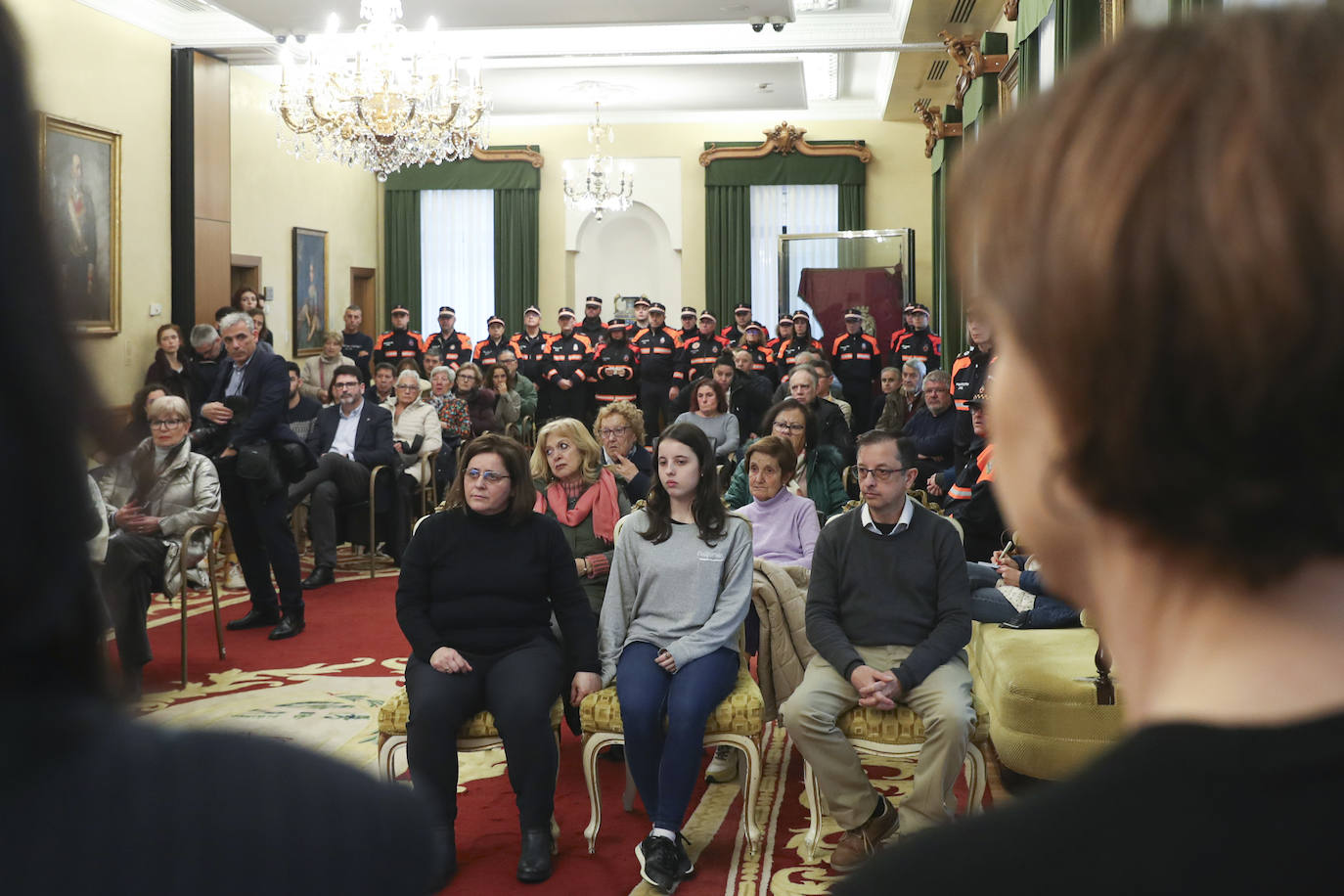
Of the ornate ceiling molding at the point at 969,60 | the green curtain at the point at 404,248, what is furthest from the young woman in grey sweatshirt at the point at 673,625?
the green curtain at the point at 404,248

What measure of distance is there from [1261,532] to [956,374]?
8331mm

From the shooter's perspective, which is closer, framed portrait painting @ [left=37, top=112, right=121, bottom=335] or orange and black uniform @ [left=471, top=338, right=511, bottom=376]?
framed portrait painting @ [left=37, top=112, right=121, bottom=335]

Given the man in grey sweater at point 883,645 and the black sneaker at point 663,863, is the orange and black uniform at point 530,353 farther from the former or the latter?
the black sneaker at point 663,863

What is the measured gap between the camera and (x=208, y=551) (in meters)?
6.21

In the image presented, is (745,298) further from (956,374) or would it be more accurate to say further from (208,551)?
(208,551)

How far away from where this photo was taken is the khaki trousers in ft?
12.8

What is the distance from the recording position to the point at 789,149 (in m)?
18.0

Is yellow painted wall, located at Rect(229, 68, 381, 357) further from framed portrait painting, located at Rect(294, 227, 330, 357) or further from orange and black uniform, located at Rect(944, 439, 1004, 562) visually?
orange and black uniform, located at Rect(944, 439, 1004, 562)

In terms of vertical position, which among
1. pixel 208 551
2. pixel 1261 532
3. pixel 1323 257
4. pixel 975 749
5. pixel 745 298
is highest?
pixel 745 298

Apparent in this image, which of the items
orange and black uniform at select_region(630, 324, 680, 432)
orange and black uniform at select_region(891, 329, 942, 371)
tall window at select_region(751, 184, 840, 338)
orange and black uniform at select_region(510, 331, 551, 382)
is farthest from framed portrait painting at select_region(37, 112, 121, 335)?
tall window at select_region(751, 184, 840, 338)

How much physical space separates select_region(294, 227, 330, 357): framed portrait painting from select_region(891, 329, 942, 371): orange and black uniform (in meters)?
7.15

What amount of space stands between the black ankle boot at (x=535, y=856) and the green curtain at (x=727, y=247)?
14727 millimetres

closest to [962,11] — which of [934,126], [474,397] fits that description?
[934,126]

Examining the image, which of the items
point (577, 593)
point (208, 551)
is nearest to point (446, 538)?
point (577, 593)
